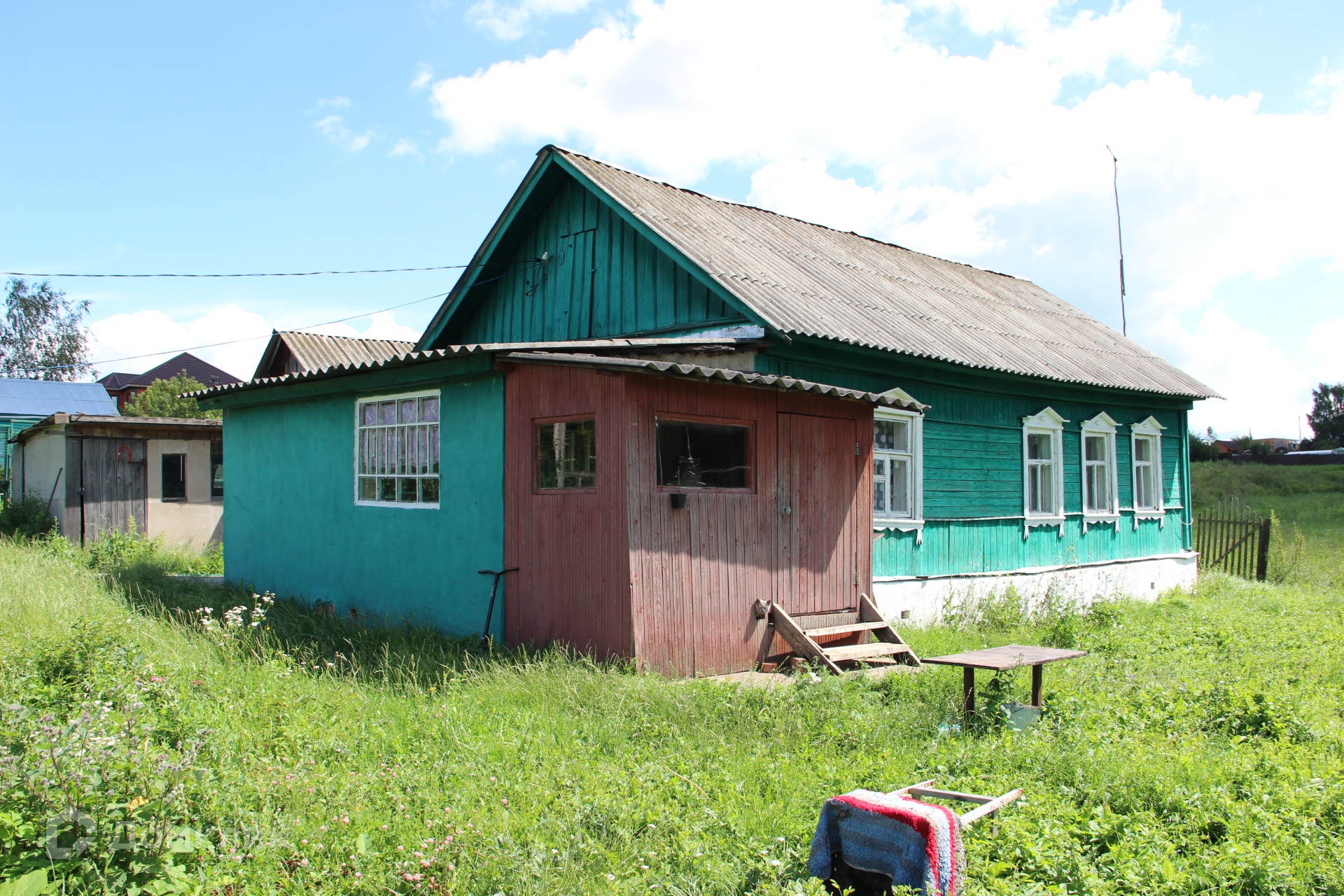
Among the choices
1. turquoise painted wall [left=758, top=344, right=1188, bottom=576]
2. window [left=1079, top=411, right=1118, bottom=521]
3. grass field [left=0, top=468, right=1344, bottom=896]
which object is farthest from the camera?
window [left=1079, top=411, right=1118, bottom=521]

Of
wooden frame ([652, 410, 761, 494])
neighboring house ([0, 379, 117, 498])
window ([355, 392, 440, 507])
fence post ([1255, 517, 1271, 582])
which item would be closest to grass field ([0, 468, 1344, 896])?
wooden frame ([652, 410, 761, 494])

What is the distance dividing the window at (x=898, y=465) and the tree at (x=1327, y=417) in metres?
57.1

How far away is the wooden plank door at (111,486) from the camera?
17.5 m

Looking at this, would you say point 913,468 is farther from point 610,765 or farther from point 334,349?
point 334,349

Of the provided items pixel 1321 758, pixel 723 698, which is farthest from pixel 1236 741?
pixel 723 698

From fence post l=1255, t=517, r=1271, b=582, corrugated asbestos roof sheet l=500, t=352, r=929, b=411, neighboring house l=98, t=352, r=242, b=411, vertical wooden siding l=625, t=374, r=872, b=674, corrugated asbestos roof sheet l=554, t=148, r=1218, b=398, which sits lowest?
fence post l=1255, t=517, r=1271, b=582

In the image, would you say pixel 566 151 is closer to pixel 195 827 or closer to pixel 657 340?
pixel 657 340

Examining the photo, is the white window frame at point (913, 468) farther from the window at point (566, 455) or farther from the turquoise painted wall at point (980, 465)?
the window at point (566, 455)

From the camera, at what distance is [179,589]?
11375 mm

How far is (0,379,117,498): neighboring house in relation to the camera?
89.5 ft

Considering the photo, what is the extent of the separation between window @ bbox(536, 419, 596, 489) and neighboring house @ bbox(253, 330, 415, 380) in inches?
500

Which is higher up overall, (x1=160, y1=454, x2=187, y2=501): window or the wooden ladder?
(x1=160, y1=454, x2=187, y2=501): window

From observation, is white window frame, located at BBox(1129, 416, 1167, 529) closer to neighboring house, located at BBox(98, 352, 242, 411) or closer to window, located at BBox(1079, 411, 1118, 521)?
window, located at BBox(1079, 411, 1118, 521)

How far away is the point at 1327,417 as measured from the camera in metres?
58.0
